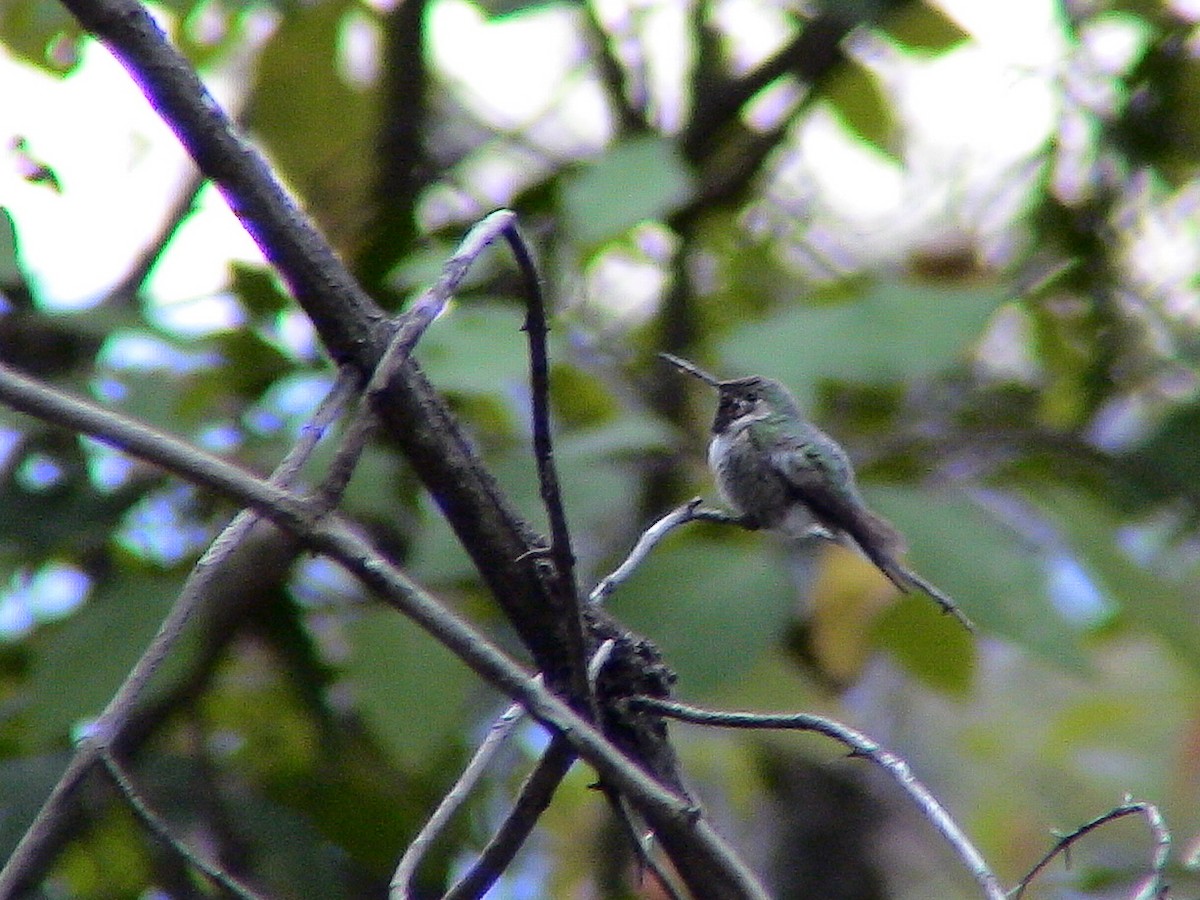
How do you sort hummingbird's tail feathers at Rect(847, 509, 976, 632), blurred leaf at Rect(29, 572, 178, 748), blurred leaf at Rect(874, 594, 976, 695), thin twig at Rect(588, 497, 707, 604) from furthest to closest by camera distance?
blurred leaf at Rect(874, 594, 976, 695) < blurred leaf at Rect(29, 572, 178, 748) < hummingbird's tail feathers at Rect(847, 509, 976, 632) < thin twig at Rect(588, 497, 707, 604)

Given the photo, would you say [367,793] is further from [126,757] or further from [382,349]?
[382,349]

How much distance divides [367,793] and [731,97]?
236 centimetres

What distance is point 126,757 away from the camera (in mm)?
3523

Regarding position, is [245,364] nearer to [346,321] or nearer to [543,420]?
[346,321]

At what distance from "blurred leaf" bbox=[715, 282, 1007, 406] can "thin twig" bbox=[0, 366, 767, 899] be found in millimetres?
1943

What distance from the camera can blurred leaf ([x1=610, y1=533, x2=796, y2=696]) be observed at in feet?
10.2

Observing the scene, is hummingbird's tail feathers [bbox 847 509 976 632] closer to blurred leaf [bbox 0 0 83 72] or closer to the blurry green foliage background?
the blurry green foliage background

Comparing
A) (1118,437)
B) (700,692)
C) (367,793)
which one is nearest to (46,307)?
(367,793)

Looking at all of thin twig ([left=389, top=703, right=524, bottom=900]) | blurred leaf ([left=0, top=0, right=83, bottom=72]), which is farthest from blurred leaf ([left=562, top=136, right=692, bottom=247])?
thin twig ([left=389, top=703, right=524, bottom=900])

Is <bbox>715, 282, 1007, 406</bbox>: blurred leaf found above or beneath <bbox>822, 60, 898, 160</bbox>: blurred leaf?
beneath

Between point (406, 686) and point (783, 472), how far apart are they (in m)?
0.94

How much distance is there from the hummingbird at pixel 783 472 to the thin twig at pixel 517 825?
1568 millimetres

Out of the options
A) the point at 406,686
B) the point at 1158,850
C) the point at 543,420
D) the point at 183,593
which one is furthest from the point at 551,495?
the point at 406,686

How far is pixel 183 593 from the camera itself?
1319mm
